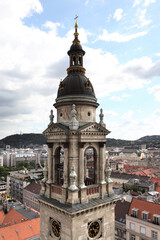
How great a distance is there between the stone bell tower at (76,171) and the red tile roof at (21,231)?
907 inches

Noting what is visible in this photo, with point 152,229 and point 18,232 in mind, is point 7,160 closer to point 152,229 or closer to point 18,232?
point 18,232

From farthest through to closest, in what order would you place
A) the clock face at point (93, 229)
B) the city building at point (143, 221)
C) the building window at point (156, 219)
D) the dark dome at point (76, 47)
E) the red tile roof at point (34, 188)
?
the red tile roof at point (34, 188) < the city building at point (143, 221) < the building window at point (156, 219) < the dark dome at point (76, 47) < the clock face at point (93, 229)

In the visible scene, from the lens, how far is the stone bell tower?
14430 mm

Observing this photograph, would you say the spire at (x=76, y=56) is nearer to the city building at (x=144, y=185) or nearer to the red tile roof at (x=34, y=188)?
the city building at (x=144, y=185)

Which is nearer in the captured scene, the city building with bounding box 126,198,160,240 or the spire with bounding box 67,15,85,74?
the spire with bounding box 67,15,85,74

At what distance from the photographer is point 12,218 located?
44281 mm

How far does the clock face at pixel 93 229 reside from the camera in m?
Result: 14.9

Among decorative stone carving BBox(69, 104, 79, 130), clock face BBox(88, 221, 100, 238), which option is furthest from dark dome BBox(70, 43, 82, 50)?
clock face BBox(88, 221, 100, 238)

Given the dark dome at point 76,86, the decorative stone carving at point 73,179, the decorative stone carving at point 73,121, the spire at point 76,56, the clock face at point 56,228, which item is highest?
the spire at point 76,56

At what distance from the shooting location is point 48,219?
1611 cm

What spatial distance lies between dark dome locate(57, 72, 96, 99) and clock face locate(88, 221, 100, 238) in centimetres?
1079

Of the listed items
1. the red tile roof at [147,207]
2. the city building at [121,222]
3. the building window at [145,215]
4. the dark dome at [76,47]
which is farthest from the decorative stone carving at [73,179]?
the city building at [121,222]

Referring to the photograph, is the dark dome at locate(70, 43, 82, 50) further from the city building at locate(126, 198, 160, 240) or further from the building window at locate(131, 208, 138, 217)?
the building window at locate(131, 208, 138, 217)

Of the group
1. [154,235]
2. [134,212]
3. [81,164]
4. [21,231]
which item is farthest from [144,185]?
[81,164]
